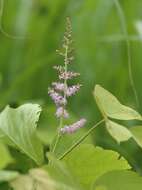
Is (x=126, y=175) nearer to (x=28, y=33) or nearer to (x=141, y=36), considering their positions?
(x=141, y=36)

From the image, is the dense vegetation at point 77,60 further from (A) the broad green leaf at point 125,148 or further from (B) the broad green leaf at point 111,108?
(B) the broad green leaf at point 111,108

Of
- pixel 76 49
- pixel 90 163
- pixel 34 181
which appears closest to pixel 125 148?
pixel 76 49

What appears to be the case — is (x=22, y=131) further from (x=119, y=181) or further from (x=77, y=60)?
(x=77, y=60)

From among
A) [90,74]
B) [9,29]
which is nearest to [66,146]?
[90,74]

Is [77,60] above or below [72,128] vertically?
below

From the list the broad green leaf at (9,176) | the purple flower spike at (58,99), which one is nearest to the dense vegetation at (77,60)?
the purple flower spike at (58,99)
